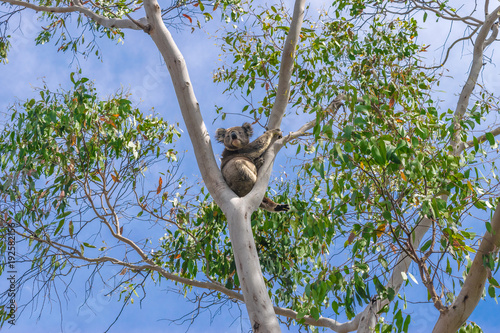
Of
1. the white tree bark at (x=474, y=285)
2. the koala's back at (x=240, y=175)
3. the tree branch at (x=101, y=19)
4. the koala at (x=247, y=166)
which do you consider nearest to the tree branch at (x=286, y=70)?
the koala at (x=247, y=166)

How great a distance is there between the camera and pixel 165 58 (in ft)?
16.0

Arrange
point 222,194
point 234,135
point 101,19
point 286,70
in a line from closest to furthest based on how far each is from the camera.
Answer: point 222,194
point 286,70
point 101,19
point 234,135

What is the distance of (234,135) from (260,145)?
2.49 feet

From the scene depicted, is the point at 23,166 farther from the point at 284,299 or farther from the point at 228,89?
the point at 284,299

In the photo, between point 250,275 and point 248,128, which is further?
point 248,128

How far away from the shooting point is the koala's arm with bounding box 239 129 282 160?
5188 millimetres

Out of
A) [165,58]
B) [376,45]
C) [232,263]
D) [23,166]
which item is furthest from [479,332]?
[23,166]

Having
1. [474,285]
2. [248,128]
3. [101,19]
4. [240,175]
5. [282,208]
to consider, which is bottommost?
[474,285]

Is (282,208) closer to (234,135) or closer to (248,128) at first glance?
(234,135)

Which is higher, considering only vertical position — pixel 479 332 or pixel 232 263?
pixel 232 263

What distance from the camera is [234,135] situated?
6.20 m

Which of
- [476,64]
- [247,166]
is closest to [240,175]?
[247,166]

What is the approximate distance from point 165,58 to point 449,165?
2853 millimetres

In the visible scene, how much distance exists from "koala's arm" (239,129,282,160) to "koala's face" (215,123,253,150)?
0.86 ft
